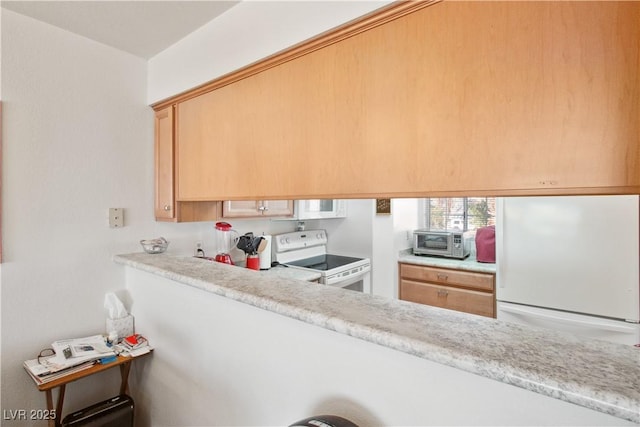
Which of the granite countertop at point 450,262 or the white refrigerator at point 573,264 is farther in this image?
the granite countertop at point 450,262

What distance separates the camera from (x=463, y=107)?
875 millimetres

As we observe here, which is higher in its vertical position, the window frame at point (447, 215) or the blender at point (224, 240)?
the window frame at point (447, 215)

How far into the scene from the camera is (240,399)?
129 centimetres

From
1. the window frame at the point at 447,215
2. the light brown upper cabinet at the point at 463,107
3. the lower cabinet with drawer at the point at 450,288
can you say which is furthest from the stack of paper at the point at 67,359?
the window frame at the point at 447,215

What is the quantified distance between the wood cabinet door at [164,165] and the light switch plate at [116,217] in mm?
206

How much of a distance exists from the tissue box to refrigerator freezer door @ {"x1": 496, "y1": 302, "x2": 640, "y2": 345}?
2.39 meters

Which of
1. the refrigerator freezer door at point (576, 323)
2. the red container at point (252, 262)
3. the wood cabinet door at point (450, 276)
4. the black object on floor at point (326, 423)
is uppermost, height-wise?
the red container at point (252, 262)

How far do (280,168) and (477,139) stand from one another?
784 millimetres

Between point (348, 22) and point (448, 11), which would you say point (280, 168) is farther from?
point (448, 11)

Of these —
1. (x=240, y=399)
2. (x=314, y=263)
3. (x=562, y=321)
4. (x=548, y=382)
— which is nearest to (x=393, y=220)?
(x=314, y=263)

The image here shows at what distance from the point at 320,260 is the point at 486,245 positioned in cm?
164

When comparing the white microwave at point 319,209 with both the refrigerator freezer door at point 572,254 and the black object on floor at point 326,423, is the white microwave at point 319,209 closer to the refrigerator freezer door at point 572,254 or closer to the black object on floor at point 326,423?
the refrigerator freezer door at point 572,254

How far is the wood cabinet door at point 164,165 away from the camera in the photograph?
6.44ft

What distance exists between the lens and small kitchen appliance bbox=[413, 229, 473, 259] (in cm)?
319
